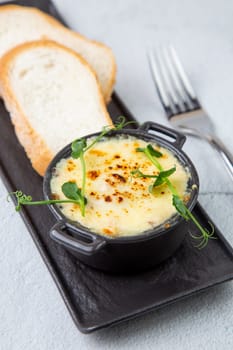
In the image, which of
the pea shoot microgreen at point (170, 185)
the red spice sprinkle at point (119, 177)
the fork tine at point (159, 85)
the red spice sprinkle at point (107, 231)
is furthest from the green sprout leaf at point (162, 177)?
the fork tine at point (159, 85)

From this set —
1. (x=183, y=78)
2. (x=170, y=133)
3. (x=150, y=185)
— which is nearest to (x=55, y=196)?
(x=150, y=185)

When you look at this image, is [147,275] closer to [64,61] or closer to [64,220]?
[64,220]

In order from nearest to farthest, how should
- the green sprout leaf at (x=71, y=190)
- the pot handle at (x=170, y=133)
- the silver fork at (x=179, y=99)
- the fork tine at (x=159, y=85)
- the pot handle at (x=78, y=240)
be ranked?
the pot handle at (x=78, y=240) < the green sprout leaf at (x=71, y=190) < the pot handle at (x=170, y=133) < the silver fork at (x=179, y=99) < the fork tine at (x=159, y=85)

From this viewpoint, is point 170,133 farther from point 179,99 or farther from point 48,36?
point 48,36

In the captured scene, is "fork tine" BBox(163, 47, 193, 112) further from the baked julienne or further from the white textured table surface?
the baked julienne

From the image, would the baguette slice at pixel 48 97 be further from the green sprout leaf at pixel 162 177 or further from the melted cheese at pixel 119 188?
the green sprout leaf at pixel 162 177
